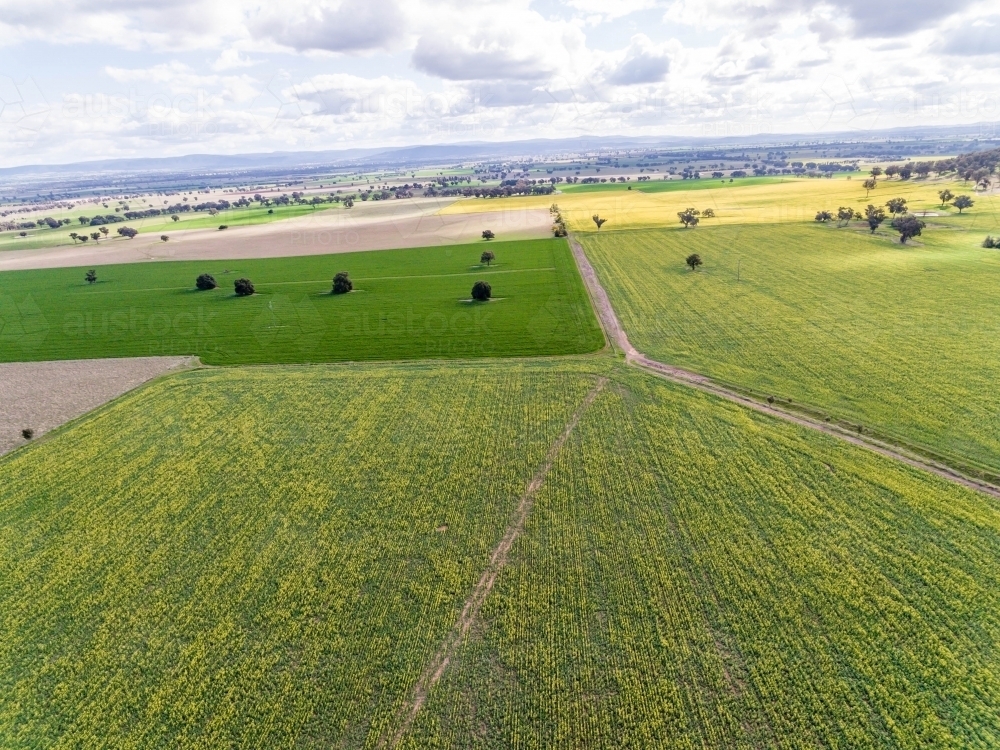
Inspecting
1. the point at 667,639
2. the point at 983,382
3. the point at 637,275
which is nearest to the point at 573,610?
the point at 667,639

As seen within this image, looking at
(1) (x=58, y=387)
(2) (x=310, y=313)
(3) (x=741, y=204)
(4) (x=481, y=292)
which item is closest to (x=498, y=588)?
(1) (x=58, y=387)

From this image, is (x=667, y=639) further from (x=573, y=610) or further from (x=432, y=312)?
(x=432, y=312)

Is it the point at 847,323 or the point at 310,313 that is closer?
the point at 847,323

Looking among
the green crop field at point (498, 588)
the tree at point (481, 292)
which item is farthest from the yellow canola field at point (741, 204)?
the green crop field at point (498, 588)

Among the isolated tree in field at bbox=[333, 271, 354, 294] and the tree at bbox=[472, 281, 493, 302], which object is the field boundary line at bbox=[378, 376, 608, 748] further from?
the isolated tree in field at bbox=[333, 271, 354, 294]

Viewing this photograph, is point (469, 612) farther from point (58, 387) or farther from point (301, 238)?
point (301, 238)

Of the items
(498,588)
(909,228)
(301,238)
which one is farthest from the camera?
(301,238)
